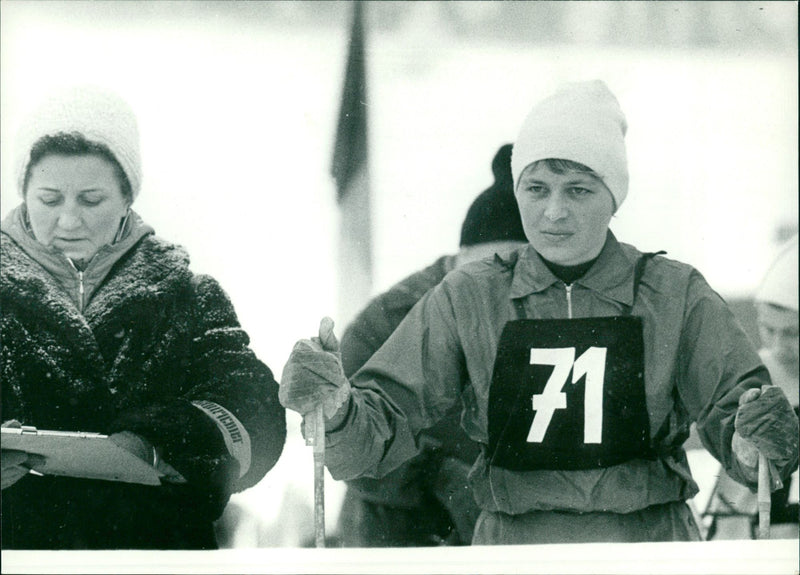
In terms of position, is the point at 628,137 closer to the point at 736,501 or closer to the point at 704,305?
the point at 704,305

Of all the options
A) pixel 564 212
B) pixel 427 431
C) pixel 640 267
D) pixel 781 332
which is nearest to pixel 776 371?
pixel 781 332

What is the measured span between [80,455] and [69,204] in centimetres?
62

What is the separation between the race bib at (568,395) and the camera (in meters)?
2.56

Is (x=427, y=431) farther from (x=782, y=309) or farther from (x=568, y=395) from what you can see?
(x=782, y=309)

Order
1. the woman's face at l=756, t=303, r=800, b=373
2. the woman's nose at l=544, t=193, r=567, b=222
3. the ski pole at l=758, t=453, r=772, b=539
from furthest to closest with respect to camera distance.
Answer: the woman's face at l=756, t=303, r=800, b=373 → the woman's nose at l=544, t=193, r=567, b=222 → the ski pole at l=758, t=453, r=772, b=539

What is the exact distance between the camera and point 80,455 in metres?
2.53

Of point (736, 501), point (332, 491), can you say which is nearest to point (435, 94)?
point (332, 491)

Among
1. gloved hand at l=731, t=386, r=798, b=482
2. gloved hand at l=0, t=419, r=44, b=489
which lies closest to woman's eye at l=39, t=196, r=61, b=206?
gloved hand at l=0, t=419, r=44, b=489

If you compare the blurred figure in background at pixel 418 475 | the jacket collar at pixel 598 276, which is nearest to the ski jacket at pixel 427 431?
the blurred figure in background at pixel 418 475

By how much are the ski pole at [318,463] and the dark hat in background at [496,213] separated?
609mm

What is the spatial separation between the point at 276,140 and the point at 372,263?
403mm

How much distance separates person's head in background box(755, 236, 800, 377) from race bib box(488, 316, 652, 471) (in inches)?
15.1

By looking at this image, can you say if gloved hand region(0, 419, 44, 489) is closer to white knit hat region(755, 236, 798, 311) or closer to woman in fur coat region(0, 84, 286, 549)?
woman in fur coat region(0, 84, 286, 549)

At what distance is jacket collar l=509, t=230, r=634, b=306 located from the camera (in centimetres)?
263
